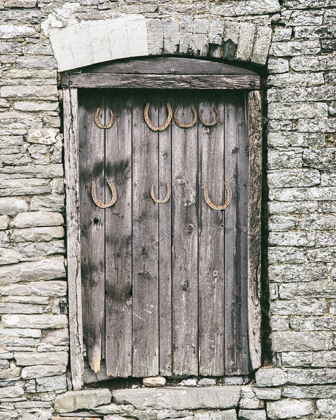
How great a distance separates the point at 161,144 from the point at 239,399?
179 cm

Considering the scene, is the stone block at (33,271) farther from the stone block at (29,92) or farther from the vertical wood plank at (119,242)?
the stone block at (29,92)

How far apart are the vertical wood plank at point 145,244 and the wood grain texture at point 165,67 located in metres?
0.19

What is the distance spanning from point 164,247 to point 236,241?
50 cm

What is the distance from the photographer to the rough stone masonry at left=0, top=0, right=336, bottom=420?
3.08 m

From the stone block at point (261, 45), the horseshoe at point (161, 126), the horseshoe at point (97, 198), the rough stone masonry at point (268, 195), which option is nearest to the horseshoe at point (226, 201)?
the rough stone masonry at point (268, 195)

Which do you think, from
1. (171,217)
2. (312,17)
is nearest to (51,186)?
(171,217)

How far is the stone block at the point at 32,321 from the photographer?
3096mm

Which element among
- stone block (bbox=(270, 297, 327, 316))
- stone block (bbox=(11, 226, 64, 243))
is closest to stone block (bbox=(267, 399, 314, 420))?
stone block (bbox=(270, 297, 327, 316))

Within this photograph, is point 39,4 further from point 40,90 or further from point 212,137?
point 212,137

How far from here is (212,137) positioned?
3318 millimetres

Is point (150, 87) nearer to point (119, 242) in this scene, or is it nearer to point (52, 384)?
point (119, 242)

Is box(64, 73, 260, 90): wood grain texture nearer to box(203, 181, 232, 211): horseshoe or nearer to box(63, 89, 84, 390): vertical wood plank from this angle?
box(63, 89, 84, 390): vertical wood plank

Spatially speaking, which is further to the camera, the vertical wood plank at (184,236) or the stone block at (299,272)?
the vertical wood plank at (184,236)

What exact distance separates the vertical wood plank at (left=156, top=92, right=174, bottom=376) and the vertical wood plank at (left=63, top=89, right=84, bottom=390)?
0.56 meters
